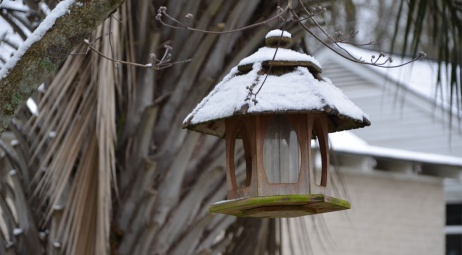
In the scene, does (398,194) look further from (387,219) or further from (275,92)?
(275,92)

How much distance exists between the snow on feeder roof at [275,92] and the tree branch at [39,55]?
62 centimetres

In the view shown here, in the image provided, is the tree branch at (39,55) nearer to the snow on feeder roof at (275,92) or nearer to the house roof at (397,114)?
the snow on feeder roof at (275,92)

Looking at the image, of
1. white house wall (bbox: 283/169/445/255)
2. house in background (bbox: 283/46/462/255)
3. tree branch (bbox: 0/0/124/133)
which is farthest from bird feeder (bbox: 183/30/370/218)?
white house wall (bbox: 283/169/445/255)

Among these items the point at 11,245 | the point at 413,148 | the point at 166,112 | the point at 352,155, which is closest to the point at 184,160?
the point at 166,112

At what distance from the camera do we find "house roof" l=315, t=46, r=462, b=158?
1305 centimetres

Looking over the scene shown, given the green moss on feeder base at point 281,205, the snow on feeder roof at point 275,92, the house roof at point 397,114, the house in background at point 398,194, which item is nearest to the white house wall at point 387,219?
the house in background at point 398,194

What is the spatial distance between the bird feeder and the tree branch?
63 centimetres

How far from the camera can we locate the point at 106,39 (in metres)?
4.37

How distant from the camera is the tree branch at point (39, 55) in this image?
2.59 meters

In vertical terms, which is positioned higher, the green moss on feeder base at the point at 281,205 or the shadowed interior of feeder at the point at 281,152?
the shadowed interior of feeder at the point at 281,152

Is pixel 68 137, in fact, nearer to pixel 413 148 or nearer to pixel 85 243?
pixel 85 243

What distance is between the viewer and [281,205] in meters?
3.29

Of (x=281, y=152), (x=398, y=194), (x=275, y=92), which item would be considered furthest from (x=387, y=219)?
(x=275, y=92)

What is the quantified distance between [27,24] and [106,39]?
3.51 ft
